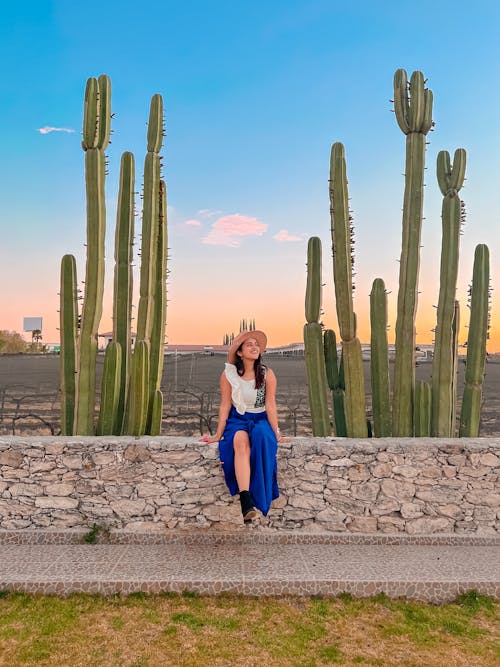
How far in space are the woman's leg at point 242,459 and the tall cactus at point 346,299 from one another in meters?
1.62

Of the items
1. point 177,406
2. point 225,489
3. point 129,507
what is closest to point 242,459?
point 225,489

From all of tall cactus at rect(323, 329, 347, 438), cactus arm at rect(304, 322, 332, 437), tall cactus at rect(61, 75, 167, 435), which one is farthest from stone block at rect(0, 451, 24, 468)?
tall cactus at rect(323, 329, 347, 438)

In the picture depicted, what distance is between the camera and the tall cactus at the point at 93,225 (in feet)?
17.3

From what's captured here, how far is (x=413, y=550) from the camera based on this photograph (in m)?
4.36

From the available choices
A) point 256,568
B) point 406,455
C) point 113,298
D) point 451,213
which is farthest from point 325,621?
point 451,213

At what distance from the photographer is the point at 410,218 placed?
5.53 m

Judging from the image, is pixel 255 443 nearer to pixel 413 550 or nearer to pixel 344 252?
pixel 413 550

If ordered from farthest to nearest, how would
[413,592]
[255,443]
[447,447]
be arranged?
[447,447], [255,443], [413,592]

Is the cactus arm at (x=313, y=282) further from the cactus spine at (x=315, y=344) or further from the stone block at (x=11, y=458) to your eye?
the stone block at (x=11, y=458)

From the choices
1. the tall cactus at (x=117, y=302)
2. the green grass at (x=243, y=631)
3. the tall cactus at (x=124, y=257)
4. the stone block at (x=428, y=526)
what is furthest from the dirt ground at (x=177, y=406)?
the green grass at (x=243, y=631)

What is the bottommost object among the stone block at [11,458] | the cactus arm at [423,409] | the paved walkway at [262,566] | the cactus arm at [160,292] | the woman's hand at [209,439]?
the paved walkway at [262,566]

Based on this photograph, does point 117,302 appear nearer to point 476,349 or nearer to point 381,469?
point 381,469

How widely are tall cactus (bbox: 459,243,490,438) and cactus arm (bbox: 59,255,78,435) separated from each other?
155 inches

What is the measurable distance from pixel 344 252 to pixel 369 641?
336 cm
